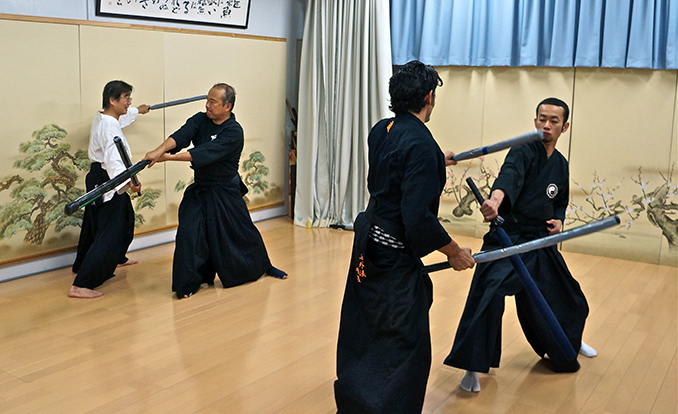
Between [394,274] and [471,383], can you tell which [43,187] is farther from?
[471,383]

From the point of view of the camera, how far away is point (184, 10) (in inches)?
201

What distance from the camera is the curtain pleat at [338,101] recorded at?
571 centimetres

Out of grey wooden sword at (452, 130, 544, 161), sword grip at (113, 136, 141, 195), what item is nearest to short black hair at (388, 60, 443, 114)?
grey wooden sword at (452, 130, 544, 161)

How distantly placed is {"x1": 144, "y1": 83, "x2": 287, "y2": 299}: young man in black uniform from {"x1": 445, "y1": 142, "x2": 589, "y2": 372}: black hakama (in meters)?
1.79

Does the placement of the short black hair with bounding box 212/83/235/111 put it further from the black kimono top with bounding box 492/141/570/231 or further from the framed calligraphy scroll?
the black kimono top with bounding box 492/141/570/231

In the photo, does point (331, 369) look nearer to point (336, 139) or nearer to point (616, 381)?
point (616, 381)

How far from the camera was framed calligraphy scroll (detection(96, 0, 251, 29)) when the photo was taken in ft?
15.2

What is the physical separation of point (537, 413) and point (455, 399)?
0.34 metres

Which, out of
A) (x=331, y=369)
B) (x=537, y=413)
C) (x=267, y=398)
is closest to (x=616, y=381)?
(x=537, y=413)

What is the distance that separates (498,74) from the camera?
5348mm

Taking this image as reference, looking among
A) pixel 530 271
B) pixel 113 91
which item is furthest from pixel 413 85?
pixel 113 91

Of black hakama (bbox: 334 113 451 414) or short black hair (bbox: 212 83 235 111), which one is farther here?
short black hair (bbox: 212 83 235 111)

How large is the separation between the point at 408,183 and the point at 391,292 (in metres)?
0.41

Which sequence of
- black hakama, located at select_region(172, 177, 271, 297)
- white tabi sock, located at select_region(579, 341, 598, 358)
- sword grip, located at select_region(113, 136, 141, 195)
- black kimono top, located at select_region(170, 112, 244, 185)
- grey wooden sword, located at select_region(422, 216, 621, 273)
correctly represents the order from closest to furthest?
grey wooden sword, located at select_region(422, 216, 621, 273) < white tabi sock, located at select_region(579, 341, 598, 358) < sword grip, located at select_region(113, 136, 141, 195) < black kimono top, located at select_region(170, 112, 244, 185) < black hakama, located at select_region(172, 177, 271, 297)
